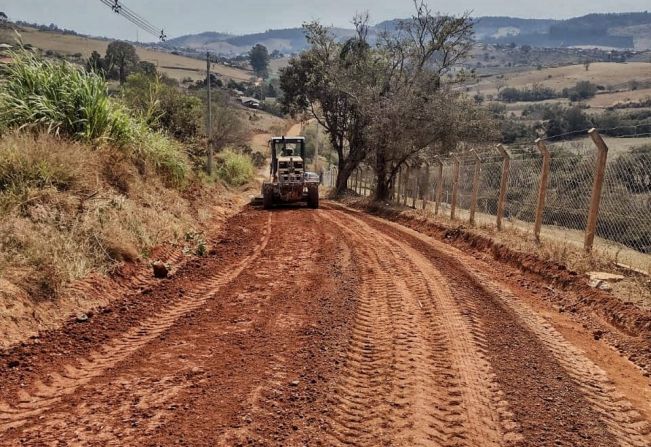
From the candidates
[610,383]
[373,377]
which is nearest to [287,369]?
[373,377]

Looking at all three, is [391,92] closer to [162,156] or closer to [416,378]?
[162,156]

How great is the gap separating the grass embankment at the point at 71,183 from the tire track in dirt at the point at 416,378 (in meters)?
3.63

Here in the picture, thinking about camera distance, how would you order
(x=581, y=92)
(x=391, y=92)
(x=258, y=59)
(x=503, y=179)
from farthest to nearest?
1. (x=258, y=59)
2. (x=581, y=92)
3. (x=391, y=92)
4. (x=503, y=179)

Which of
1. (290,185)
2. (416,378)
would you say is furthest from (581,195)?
(290,185)

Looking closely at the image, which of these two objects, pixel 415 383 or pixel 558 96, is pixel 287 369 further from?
pixel 558 96

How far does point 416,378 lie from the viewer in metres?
4.55

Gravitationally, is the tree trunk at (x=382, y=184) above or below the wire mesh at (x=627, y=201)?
below

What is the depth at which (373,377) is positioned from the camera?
4.54 metres

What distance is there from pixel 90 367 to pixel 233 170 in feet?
90.2

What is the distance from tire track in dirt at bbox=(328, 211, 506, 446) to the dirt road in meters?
0.02

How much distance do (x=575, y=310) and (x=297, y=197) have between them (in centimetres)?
1389

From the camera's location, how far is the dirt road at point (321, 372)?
366 cm

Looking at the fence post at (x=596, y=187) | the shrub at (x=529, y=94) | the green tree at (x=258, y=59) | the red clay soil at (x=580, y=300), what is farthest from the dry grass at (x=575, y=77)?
the fence post at (x=596, y=187)

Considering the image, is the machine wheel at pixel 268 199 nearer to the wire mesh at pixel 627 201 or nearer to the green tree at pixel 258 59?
the wire mesh at pixel 627 201
